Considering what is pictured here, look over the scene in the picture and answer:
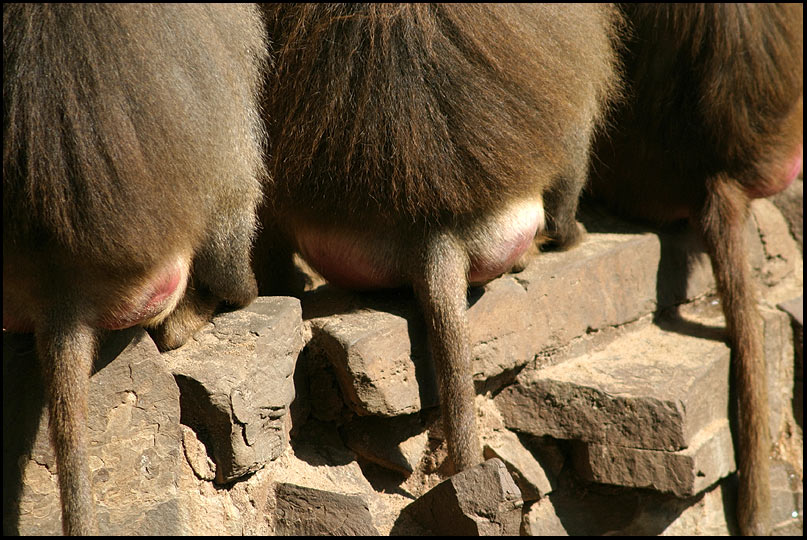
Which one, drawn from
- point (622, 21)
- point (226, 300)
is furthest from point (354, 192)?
point (622, 21)

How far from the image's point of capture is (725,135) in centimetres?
340

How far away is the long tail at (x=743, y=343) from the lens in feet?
11.2

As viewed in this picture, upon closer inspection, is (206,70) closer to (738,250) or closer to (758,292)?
(738,250)

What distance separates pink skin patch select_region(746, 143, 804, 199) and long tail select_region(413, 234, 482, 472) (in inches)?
57.7

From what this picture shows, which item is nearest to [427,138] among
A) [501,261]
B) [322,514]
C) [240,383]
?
[501,261]

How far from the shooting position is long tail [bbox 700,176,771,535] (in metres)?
3.41

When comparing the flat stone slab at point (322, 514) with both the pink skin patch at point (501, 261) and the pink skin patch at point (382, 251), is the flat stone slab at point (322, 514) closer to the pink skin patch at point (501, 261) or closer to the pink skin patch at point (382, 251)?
the pink skin patch at point (382, 251)

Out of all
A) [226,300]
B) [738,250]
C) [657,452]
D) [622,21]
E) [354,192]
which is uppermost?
[622,21]

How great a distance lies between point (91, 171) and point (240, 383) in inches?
29.6

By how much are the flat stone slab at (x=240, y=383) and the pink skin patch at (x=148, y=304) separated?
0.23 meters

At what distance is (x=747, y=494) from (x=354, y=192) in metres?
1.90

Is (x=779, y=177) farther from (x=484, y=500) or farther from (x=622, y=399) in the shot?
(x=484, y=500)

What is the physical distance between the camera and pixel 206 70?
2.23 m

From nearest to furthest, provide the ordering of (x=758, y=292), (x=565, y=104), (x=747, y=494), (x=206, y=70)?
(x=206, y=70), (x=565, y=104), (x=747, y=494), (x=758, y=292)
